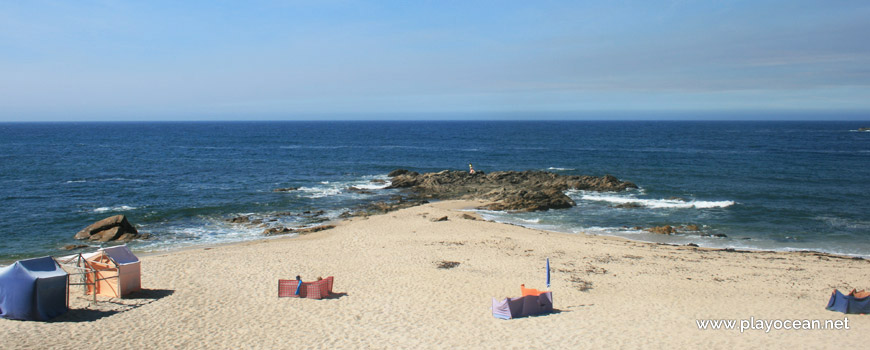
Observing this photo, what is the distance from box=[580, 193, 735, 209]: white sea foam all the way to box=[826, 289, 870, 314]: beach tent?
2076 cm

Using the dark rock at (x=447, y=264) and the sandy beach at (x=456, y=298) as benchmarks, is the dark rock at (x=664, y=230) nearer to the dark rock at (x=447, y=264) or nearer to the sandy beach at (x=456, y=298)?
the sandy beach at (x=456, y=298)

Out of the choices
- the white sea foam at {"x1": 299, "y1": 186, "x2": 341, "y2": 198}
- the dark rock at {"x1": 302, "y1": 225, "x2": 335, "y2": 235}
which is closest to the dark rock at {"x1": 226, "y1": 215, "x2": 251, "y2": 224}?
the dark rock at {"x1": 302, "y1": 225, "x2": 335, "y2": 235}

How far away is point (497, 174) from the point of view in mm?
47656

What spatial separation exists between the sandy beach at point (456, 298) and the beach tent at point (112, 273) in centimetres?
42

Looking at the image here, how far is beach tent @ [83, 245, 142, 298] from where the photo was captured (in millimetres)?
16438

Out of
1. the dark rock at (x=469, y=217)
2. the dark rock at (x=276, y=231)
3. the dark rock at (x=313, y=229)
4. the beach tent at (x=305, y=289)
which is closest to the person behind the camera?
the beach tent at (x=305, y=289)

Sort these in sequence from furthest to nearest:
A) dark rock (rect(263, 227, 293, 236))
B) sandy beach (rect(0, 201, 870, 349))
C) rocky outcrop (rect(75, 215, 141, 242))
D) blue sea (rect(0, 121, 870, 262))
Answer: dark rock (rect(263, 227, 293, 236)) < blue sea (rect(0, 121, 870, 262)) < rocky outcrop (rect(75, 215, 141, 242)) < sandy beach (rect(0, 201, 870, 349))

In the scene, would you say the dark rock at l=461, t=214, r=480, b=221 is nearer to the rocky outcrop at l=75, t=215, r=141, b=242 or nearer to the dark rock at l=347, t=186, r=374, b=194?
the dark rock at l=347, t=186, r=374, b=194

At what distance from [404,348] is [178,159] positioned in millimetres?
64319

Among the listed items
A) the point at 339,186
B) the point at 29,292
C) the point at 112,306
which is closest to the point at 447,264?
the point at 112,306

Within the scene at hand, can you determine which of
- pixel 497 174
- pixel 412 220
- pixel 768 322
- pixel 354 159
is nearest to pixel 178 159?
pixel 354 159

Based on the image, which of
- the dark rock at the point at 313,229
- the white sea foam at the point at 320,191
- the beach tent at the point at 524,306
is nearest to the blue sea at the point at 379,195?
the white sea foam at the point at 320,191

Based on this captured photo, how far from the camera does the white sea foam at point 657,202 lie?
3631cm

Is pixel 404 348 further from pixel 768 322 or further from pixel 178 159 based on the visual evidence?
pixel 178 159
